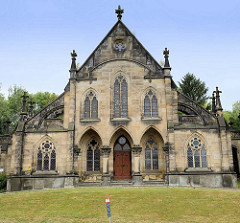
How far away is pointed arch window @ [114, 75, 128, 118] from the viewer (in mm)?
25797

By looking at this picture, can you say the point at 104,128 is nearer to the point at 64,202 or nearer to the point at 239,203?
the point at 64,202

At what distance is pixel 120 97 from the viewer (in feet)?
85.8

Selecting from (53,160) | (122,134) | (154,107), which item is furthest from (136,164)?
(53,160)

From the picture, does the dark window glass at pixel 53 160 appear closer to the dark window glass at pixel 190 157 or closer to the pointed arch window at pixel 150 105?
the pointed arch window at pixel 150 105

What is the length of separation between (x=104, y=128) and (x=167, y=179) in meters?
6.80

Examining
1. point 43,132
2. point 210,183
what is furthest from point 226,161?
point 43,132

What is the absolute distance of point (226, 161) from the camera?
23609 mm

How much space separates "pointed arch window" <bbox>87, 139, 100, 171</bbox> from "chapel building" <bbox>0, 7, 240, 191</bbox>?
0.09 meters

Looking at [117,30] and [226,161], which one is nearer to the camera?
[226,161]

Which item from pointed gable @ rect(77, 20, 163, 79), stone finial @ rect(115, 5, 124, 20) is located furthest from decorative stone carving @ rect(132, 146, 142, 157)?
stone finial @ rect(115, 5, 124, 20)

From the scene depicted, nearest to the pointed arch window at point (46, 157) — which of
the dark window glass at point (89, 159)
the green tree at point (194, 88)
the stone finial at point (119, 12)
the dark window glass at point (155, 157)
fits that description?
the dark window glass at point (89, 159)

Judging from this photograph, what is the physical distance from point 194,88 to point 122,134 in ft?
81.6

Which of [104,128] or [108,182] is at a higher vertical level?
[104,128]

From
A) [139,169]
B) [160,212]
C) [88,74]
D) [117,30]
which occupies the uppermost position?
[117,30]
